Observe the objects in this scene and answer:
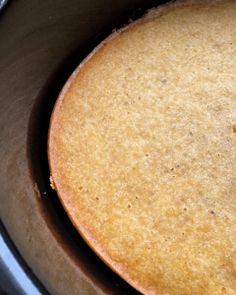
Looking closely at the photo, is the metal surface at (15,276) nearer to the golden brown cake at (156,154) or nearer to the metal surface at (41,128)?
the metal surface at (41,128)

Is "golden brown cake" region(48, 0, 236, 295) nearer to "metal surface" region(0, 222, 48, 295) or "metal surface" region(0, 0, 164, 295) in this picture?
"metal surface" region(0, 0, 164, 295)

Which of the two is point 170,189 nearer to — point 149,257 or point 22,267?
point 149,257

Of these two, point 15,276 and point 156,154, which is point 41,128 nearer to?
point 156,154

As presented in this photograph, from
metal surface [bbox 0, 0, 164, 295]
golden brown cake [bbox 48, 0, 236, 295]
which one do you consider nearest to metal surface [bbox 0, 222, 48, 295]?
metal surface [bbox 0, 0, 164, 295]

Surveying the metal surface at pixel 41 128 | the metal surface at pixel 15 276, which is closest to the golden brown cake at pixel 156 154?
the metal surface at pixel 41 128

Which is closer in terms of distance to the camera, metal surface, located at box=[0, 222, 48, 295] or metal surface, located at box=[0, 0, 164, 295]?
metal surface, located at box=[0, 222, 48, 295]

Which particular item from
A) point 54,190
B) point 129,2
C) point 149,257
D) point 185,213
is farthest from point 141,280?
point 129,2

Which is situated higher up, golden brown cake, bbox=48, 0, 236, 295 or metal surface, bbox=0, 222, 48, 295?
metal surface, bbox=0, 222, 48, 295
